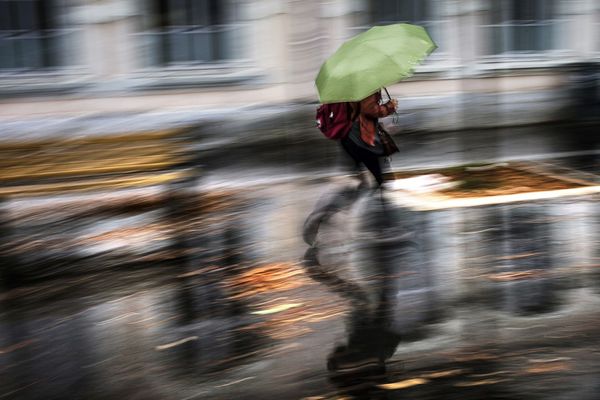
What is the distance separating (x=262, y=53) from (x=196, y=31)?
1.06 m

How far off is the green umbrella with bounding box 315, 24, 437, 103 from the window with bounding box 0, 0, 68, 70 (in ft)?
21.9

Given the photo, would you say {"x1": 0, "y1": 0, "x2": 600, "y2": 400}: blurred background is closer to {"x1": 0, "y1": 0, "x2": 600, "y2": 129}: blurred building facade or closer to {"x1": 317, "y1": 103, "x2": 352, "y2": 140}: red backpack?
{"x1": 0, "y1": 0, "x2": 600, "y2": 129}: blurred building facade

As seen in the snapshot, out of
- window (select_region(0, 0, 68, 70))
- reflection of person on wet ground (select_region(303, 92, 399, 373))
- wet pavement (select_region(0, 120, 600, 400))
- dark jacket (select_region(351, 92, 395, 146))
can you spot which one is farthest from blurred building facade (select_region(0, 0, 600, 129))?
dark jacket (select_region(351, 92, 395, 146))

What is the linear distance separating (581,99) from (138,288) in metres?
9.16

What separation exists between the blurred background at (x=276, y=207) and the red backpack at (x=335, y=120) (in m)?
0.79

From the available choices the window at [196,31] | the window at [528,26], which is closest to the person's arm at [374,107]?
the window at [196,31]

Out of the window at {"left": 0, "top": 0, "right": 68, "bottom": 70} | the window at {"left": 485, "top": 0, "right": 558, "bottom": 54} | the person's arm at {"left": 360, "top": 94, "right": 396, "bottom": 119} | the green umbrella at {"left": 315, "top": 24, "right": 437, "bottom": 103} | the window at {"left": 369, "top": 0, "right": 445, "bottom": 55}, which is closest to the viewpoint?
the green umbrella at {"left": 315, "top": 24, "right": 437, "bottom": 103}

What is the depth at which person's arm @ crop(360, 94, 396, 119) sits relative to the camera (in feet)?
22.9

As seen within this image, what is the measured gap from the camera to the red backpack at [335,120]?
7.05 meters

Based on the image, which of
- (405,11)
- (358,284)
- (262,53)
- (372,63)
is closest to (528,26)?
(405,11)

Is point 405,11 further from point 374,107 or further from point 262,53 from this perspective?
point 374,107

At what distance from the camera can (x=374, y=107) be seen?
700 cm

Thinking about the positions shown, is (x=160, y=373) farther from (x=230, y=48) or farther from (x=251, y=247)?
(x=230, y=48)

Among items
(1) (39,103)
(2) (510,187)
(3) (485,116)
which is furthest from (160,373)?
(3) (485,116)
